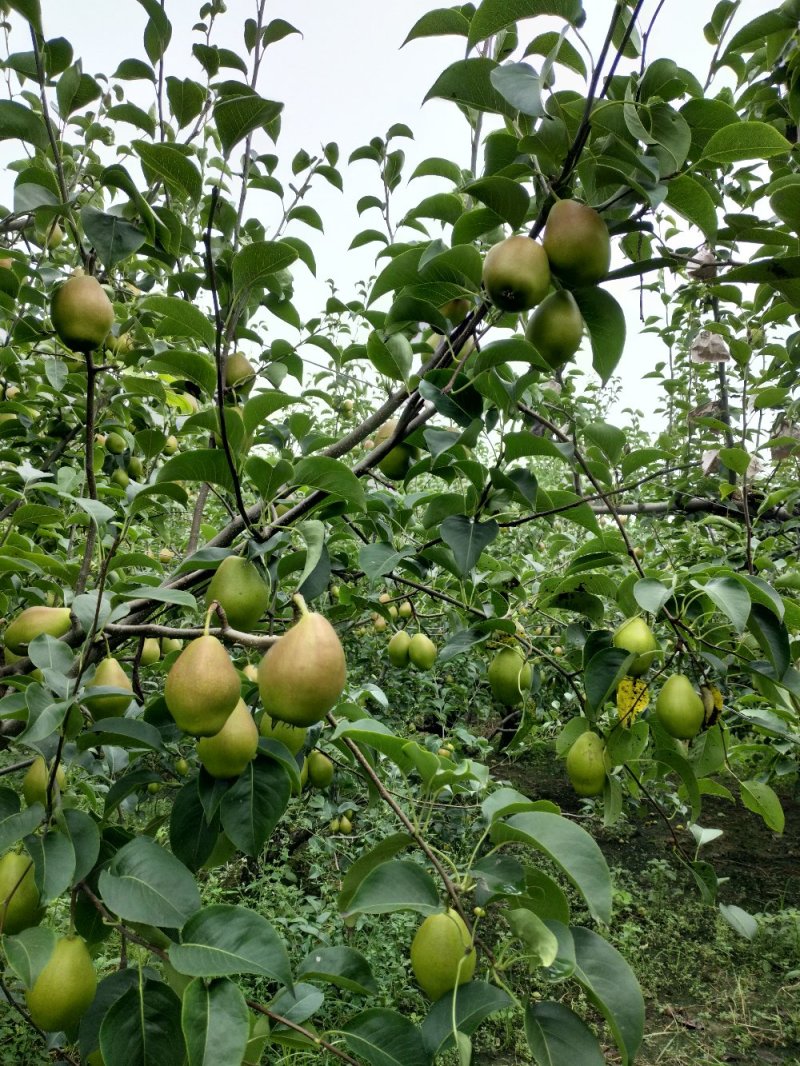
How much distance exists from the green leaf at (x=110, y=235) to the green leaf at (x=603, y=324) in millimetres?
535

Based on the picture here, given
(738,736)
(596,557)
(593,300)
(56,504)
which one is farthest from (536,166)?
(738,736)

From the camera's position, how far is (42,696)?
0.78m

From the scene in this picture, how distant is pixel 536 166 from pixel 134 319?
2.88 ft

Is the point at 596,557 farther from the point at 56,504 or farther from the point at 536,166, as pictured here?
the point at 56,504

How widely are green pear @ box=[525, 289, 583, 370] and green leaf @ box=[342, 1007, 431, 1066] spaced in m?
0.73

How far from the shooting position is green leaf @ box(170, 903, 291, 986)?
69cm

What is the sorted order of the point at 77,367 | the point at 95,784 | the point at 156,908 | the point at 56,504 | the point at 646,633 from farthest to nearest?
the point at 95,784, the point at 56,504, the point at 77,367, the point at 646,633, the point at 156,908

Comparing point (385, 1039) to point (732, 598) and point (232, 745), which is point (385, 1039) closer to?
point (232, 745)

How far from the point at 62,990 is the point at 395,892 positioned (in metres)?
0.40

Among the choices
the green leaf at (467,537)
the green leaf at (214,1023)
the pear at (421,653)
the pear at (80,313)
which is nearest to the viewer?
the green leaf at (214,1023)

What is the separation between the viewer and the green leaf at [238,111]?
74cm

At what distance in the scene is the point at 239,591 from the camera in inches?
31.8

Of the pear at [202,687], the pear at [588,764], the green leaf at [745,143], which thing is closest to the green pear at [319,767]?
the pear at [588,764]

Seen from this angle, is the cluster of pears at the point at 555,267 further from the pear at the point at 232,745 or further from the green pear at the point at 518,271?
the pear at the point at 232,745
